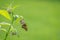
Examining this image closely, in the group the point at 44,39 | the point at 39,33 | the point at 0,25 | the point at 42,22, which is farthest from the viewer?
the point at 42,22

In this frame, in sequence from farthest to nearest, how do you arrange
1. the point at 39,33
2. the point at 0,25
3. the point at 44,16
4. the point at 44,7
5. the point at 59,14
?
the point at 44,7
the point at 59,14
the point at 44,16
the point at 39,33
the point at 0,25

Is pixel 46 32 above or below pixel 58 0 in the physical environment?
below

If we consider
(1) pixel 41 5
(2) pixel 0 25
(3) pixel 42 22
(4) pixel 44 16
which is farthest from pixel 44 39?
(1) pixel 41 5

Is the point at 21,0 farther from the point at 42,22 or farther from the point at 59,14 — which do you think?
the point at 42,22

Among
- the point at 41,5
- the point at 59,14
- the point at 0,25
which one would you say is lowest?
the point at 0,25

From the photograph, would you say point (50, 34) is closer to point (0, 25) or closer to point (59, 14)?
point (59, 14)

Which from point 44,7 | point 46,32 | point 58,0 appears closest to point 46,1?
point 58,0

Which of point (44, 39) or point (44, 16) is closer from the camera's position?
point (44, 39)
